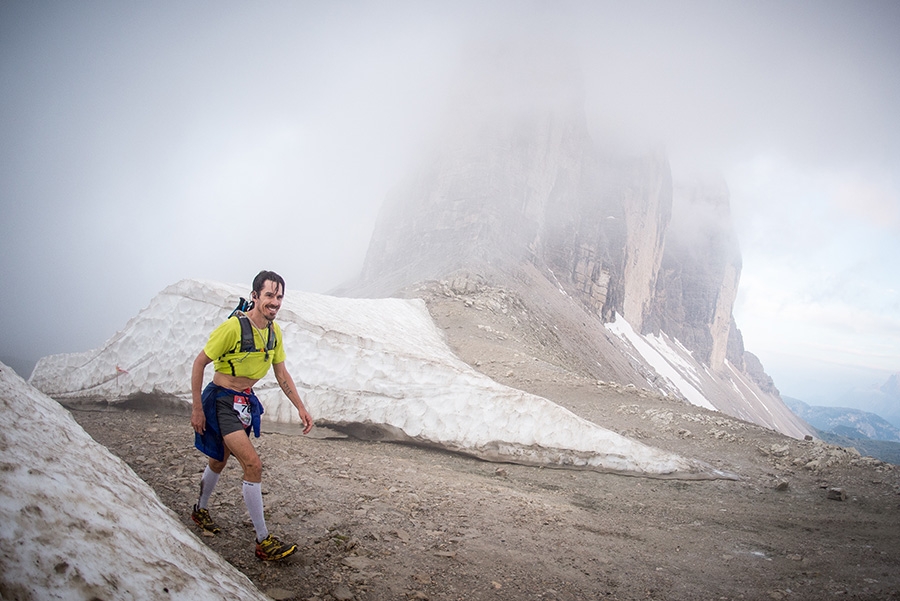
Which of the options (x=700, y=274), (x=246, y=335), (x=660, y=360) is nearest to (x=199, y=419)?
(x=246, y=335)

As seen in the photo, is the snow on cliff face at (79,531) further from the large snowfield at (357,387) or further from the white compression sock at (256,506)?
the large snowfield at (357,387)

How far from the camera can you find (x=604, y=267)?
5297 centimetres

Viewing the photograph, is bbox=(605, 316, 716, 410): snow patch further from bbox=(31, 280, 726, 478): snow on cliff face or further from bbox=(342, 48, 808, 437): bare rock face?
bbox=(31, 280, 726, 478): snow on cliff face

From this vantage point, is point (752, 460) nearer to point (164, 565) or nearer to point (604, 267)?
point (164, 565)

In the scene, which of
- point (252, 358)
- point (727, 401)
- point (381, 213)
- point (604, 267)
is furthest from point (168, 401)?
point (727, 401)

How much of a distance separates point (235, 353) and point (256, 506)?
1.17 meters

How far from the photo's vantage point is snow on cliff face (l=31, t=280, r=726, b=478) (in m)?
7.00

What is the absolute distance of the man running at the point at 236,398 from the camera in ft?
10.8

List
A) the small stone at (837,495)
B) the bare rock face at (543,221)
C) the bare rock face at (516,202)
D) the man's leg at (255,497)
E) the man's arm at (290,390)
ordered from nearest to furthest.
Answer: the man's leg at (255,497) < the man's arm at (290,390) < the small stone at (837,495) < the bare rock face at (543,221) < the bare rock face at (516,202)

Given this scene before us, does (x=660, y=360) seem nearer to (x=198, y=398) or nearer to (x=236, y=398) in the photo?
(x=236, y=398)

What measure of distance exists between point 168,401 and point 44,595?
255 inches

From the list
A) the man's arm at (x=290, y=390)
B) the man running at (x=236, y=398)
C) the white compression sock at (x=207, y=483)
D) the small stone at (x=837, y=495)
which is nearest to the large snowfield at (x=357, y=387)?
the small stone at (x=837, y=495)

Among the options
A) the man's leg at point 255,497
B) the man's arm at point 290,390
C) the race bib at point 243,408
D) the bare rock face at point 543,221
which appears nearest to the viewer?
the man's leg at point 255,497

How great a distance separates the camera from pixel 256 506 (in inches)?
127
